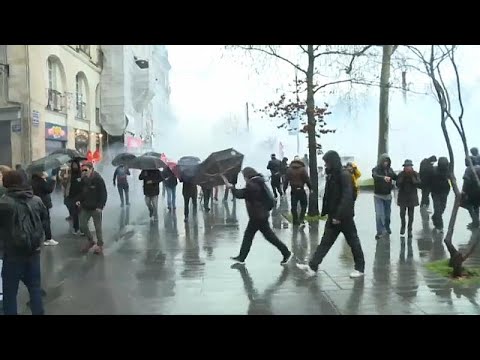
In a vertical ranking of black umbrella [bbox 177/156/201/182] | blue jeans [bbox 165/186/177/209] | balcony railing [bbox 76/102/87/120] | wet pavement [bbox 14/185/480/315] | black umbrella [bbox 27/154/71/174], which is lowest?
wet pavement [bbox 14/185/480/315]

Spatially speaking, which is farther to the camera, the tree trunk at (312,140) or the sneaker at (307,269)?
the tree trunk at (312,140)

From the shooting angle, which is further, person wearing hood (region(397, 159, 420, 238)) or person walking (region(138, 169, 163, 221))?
person walking (region(138, 169, 163, 221))

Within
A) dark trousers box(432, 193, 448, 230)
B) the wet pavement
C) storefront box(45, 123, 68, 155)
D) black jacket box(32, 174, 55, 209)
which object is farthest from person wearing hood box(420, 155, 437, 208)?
storefront box(45, 123, 68, 155)

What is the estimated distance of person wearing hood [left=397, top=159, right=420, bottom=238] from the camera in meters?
10.8

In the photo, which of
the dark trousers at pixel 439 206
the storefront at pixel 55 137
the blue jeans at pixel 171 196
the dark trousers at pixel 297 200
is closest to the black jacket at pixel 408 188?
the dark trousers at pixel 439 206

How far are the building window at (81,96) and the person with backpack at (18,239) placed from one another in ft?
44.6

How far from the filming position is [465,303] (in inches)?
249

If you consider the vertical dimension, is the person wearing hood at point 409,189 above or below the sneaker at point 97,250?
above

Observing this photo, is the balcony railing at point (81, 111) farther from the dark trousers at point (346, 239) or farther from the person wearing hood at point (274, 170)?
the dark trousers at point (346, 239)

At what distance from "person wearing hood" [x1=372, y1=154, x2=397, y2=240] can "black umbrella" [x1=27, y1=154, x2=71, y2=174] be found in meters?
6.11

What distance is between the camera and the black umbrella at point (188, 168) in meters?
14.4

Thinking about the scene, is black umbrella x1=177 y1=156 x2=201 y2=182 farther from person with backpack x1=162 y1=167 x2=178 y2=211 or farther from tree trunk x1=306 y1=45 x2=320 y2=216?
tree trunk x1=306 y1=45 x2=320 y2=216
